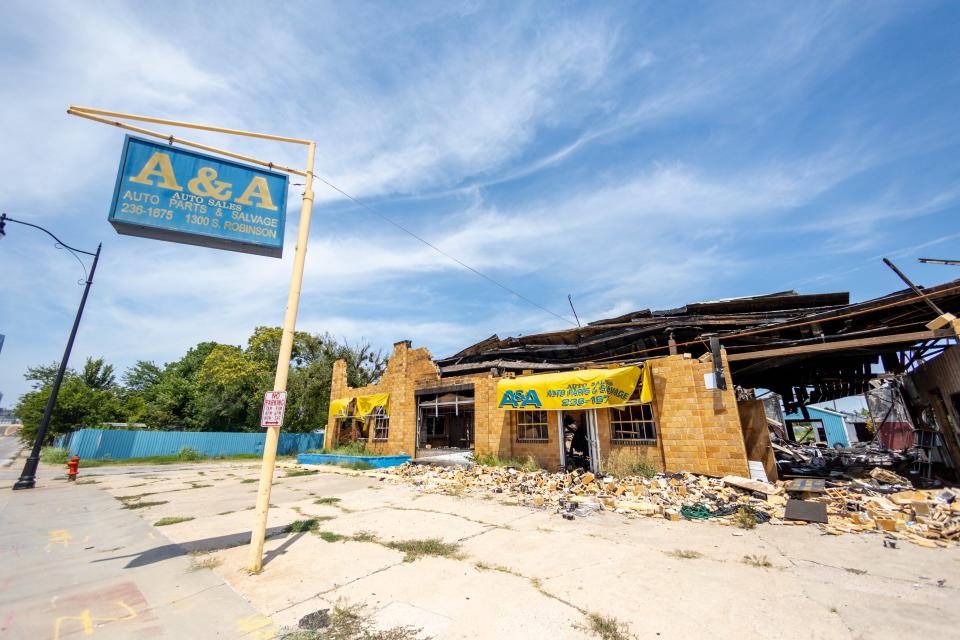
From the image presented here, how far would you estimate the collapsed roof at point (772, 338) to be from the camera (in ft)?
27.8

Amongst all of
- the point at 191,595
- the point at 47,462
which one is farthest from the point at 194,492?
the point at 47,462

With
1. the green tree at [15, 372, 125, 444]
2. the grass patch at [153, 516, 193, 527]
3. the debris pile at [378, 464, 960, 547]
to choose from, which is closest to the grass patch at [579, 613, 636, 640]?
the debris pile at [378, 464, 960, 547]

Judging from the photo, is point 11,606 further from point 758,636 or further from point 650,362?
point 650,362

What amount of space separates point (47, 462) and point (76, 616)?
86.0ft

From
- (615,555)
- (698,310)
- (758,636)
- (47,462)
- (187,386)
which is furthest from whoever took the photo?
(187,386)

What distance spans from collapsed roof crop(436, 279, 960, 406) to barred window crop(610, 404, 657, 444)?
1609 mm

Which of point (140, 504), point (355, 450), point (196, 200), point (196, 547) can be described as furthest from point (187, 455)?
point (196, 200)

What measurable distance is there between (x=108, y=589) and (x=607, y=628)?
5428mm

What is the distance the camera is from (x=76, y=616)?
3758 millimetres

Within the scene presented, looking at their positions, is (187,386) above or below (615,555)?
above

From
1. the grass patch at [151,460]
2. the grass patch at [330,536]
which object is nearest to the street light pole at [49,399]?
the grass patch at [151,460]

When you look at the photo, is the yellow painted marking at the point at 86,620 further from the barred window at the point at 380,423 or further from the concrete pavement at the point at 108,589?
the barred window at the point at 380,423

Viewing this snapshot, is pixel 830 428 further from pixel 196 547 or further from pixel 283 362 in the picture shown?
pixel 196 547

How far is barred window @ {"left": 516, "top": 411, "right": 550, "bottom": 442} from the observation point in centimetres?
1218
